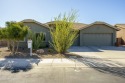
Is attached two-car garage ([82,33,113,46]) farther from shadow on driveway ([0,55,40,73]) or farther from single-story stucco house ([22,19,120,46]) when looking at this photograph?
shadow on driveway ([0,55,40,73])

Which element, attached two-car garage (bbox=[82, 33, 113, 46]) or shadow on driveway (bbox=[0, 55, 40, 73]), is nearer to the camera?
shadow on driveway (bbox=[0, 55, 40, 73])

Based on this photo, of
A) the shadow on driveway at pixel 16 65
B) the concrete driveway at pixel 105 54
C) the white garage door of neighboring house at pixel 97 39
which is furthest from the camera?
the white garage door of neighboring house at pixel 97 39

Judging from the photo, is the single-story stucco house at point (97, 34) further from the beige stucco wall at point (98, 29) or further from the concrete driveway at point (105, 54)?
the concrete driveway at point (105, 54)

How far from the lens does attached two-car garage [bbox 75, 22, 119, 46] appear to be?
87.7ft

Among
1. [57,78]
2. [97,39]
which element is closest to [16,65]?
[57,78]

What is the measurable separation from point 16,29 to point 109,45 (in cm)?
1671

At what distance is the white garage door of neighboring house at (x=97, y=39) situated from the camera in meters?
27.0

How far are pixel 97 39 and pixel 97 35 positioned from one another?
0.63m

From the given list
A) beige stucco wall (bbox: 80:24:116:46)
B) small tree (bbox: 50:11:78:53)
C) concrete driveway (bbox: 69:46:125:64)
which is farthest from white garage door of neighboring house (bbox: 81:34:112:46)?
small tree (bbox: 50:11:78:53)

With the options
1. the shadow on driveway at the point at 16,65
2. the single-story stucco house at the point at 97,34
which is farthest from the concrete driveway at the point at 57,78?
the single-story stucco house at the point at 97,34

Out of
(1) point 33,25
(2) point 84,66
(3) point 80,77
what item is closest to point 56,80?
(3) point 80,77

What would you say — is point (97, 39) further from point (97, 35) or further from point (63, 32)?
point (63, 32)

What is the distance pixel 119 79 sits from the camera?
7.93m

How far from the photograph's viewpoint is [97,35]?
2698cm
